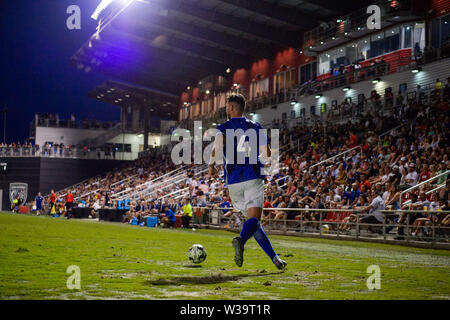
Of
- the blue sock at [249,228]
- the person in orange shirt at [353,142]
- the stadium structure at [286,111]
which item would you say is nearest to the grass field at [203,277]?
the blue sock at [249,228]

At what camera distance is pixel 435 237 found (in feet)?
47.6

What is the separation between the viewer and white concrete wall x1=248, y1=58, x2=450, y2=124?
28812 millimetres

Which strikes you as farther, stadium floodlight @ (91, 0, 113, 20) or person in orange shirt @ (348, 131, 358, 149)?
stadium floodlight @ (91, 0, 113, 20)

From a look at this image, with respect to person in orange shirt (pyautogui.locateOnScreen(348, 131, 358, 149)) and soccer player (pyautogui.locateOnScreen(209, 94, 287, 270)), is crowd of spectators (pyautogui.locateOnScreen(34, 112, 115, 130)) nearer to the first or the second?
person in orange shirt (pyautogui.locateOnScreen(348, 131, 358, 149))

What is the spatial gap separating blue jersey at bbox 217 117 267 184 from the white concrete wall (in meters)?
22.3

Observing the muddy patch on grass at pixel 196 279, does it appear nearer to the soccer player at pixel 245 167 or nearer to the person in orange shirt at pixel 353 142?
the soccer player at pixel 245 167

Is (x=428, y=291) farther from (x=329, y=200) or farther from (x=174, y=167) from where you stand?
(x=174, y=167)

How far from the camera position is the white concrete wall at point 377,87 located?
94.5ft

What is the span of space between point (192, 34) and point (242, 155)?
38.7 m

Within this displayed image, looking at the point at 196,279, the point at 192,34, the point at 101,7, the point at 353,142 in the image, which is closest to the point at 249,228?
the point at 196,279

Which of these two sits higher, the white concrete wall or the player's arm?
the white concrete wall

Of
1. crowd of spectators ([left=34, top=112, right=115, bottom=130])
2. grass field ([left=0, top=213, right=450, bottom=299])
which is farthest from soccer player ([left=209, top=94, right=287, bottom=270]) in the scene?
crowd of spectators ([left=34, top=112, right=115, bottom=130])

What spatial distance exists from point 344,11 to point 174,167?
1724 cm

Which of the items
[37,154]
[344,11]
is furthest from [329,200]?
[37,154]
